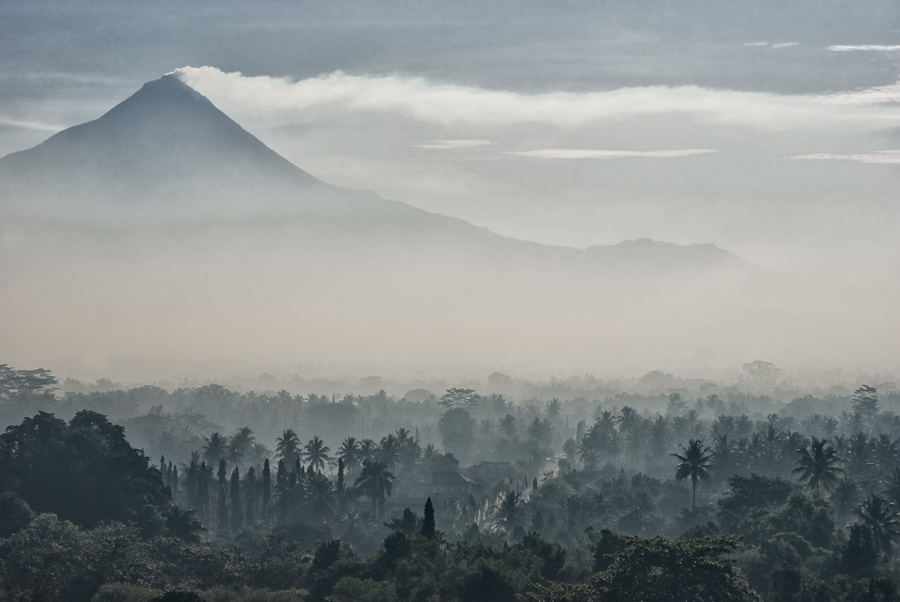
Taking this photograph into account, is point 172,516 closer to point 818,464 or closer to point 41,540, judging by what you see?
point 41,540

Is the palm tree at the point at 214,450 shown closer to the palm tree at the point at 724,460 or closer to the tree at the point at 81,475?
the tree at the point at 81,475

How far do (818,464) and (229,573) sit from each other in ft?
242

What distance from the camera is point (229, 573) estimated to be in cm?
8912

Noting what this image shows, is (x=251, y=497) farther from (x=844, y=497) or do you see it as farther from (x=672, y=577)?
(x=672, y=577)

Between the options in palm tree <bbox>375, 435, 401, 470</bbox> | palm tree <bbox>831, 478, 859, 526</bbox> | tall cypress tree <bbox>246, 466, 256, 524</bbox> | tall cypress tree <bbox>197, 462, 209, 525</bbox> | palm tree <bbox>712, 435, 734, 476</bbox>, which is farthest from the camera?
palm tree <bbox>375, 435, 401, 470</bbox>

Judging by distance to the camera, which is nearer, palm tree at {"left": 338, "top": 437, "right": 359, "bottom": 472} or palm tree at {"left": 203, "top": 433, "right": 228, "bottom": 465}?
palm tree at {"left": 338, "top": 437, "right": 359, "bottom": 472}

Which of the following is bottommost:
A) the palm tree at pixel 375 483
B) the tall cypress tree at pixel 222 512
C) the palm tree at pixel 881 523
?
the tall cypress tree at pixel 222 512

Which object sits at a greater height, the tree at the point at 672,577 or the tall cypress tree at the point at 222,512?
the tree at the point at 672,577

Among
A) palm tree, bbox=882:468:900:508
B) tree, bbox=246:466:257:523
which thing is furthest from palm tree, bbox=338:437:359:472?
palm tree, bbox=882:468:900:508

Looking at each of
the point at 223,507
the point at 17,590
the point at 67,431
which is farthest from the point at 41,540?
the point at 223,507

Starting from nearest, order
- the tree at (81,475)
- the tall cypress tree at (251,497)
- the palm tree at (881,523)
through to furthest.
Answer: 1. the palm tree at (881,523)
2. the tree at (81,475)
3. the tall cypress tree at (251,497)

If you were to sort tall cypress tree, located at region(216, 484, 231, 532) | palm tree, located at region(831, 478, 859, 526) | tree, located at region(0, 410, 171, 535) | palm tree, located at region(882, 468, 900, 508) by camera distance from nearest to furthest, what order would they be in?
1. tree, located at region(0, 410, 171, 535)
2. palm tree, located at region(882, 468, 900, 508)
3. palm tree, located at region(831, 478, 859, 526)
4. tall cypress tree, located at region(216, 484, 231, 532)

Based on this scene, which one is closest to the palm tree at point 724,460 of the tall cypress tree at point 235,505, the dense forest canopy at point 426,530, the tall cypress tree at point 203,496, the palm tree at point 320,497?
the dense forest canopy at point 426,530

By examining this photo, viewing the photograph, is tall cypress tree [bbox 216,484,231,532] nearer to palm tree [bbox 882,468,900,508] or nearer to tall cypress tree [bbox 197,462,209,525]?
tall cypress tree [bbox 197,462,209,525]
